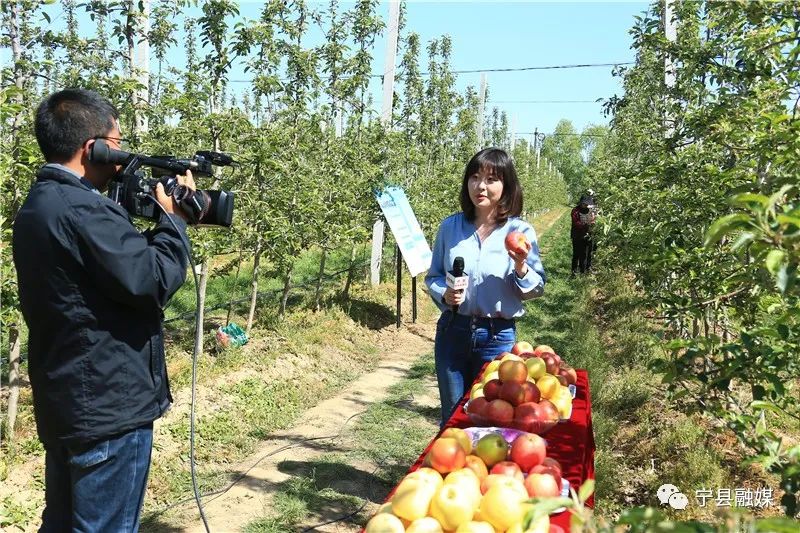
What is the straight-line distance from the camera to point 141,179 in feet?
7.89

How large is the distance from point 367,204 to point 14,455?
6211 mm

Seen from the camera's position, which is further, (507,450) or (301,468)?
(301,468)

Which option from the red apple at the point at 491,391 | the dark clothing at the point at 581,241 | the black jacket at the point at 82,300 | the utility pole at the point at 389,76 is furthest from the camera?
the dark clothing at the point at 581,241

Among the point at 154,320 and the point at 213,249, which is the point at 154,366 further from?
the point at 213,249

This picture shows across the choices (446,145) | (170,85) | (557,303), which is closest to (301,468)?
(170,85)

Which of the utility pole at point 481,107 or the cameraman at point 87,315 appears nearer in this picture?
the cameraman at point 87,315

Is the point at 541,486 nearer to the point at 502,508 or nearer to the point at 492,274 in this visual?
the point at 502,508

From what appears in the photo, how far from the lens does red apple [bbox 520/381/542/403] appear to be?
2778 millimetres

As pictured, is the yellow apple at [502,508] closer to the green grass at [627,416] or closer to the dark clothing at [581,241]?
the green grass at [627,416]

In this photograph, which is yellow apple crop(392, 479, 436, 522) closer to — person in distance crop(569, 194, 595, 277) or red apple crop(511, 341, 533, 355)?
red apple crop(511, 341, 533, 355)

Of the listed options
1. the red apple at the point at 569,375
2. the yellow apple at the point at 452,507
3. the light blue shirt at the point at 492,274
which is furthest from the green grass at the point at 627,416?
the yellow apple at the point at 452,507

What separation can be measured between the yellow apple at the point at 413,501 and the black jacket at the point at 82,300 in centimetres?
100

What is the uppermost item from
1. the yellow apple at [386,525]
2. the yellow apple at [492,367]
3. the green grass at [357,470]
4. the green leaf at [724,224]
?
the green leaf at [724,224]

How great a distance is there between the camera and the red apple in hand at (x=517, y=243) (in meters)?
3.08
